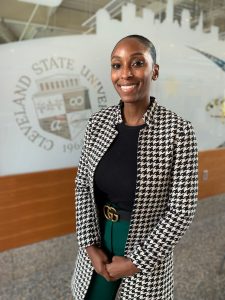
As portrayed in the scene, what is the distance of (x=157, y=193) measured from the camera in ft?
3.19

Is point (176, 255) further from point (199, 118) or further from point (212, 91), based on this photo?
point (212, 91)

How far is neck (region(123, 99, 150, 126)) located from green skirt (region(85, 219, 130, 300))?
13.5 inches

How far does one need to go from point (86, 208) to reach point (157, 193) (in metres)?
0.28

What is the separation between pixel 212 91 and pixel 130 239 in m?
2.42

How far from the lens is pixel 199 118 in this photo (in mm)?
2982

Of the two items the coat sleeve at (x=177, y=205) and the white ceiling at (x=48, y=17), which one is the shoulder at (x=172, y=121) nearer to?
the coat sleeve at (x=177, y=205)

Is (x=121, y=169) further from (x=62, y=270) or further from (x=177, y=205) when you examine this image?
(x=62, y=270)

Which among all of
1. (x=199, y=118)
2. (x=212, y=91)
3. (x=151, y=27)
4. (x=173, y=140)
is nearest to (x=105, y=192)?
(x=173, y=140)

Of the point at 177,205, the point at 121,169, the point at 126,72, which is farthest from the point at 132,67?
the point at 177,205

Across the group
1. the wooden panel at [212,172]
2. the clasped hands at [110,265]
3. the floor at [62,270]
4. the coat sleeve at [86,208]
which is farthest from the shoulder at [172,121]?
the wooden panel at [212,172]

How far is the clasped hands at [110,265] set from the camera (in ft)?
3.22

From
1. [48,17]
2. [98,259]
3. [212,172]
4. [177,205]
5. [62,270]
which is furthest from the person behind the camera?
[212,172]

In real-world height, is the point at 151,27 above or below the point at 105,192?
above

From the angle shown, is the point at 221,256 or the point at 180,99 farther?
the point at 180,99
